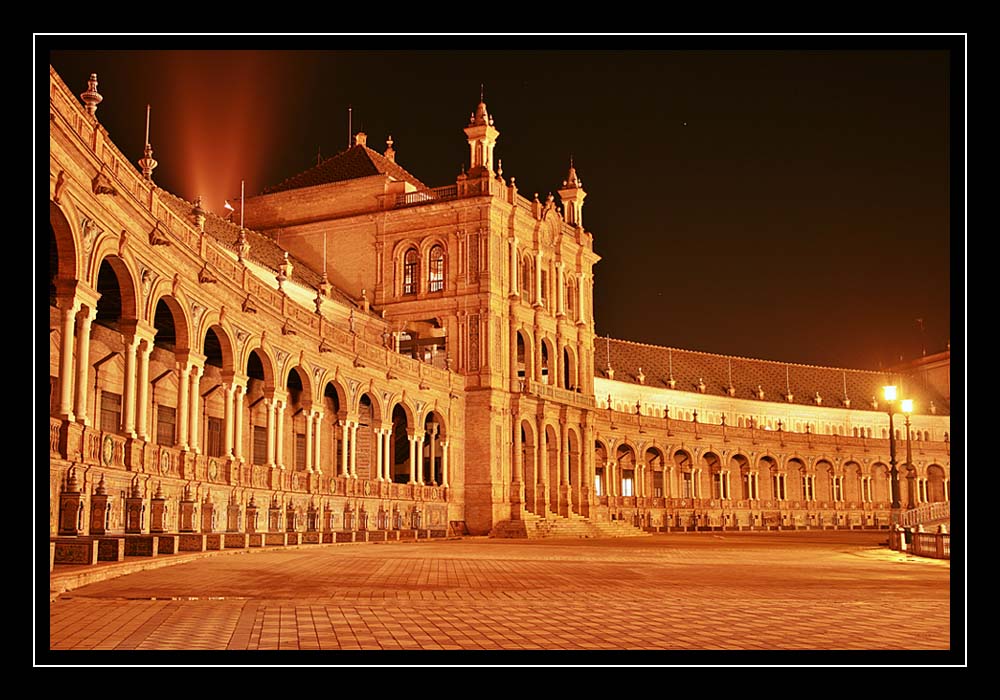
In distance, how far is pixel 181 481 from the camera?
28875 millimetres

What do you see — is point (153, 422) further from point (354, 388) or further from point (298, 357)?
point (354, 388)

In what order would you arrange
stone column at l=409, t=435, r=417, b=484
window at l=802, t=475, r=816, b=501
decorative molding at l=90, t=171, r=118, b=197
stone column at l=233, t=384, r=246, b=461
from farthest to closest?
window at l=802, t=475, r=816, b=501
stone column at l=409, t=435, r=417, b=484
stone column at l=233, t=384, r=246, b=461
decorative molding at l=90, t=171, r=118, b=197

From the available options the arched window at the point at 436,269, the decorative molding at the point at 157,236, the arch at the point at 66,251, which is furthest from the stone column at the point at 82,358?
the arched window at the point at 436,269

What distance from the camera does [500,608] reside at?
1419cm

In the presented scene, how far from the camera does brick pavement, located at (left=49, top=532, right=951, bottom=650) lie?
35.4 feet

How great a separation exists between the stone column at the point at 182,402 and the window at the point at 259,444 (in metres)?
12.9

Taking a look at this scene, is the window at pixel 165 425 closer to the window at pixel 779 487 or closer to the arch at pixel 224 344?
the arch at pixel 224 344

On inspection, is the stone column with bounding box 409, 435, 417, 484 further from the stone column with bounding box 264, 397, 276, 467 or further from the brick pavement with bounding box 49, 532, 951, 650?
the brick pavement with bounding box 49, 532, 951, 650

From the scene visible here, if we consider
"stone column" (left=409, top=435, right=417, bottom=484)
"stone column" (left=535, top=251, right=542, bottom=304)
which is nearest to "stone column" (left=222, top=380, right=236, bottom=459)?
"stone column" (left=409, top=435, right=417, bottom=484)

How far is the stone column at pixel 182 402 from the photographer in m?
30.1

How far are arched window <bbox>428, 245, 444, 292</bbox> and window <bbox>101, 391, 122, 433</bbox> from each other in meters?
28.0
